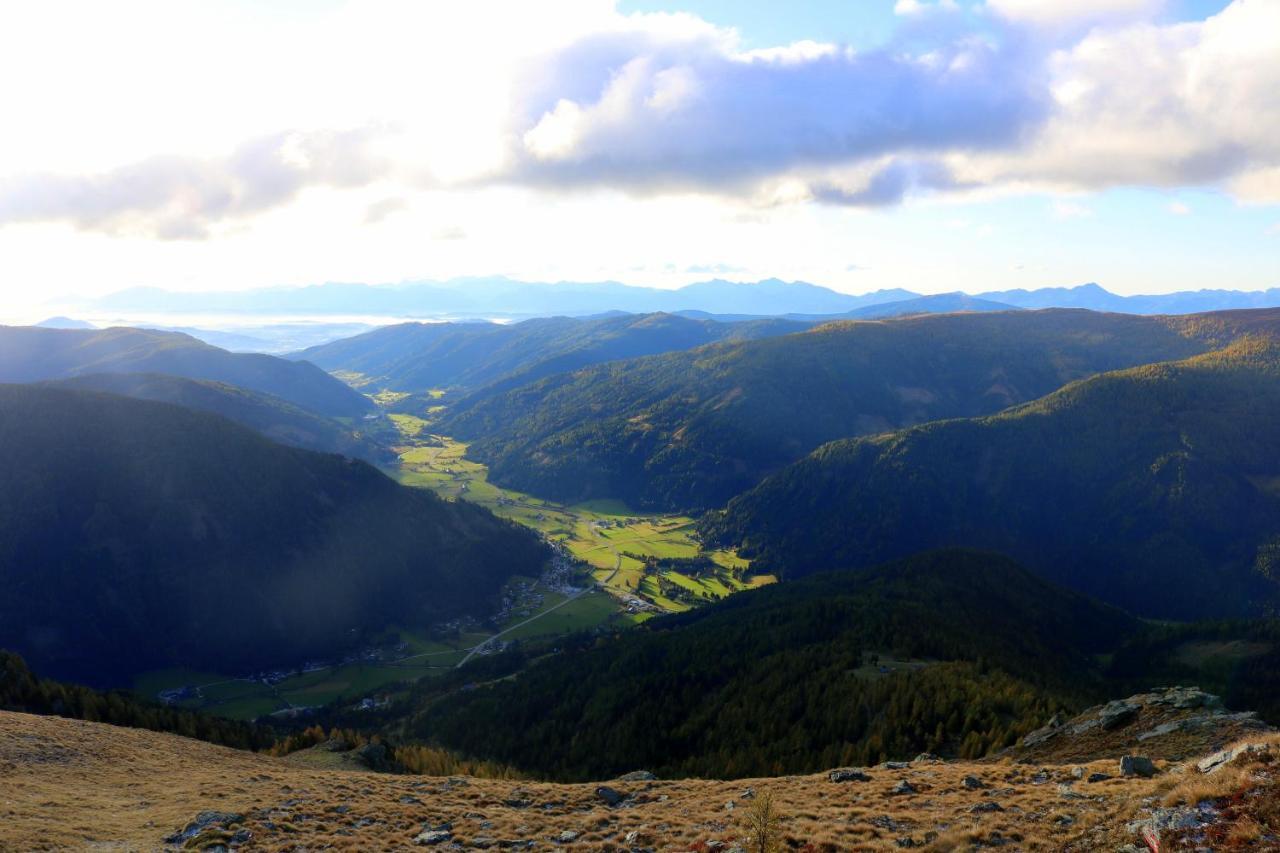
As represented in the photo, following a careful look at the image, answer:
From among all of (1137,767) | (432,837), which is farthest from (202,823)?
(1137,767)

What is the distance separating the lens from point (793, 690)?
11300cm

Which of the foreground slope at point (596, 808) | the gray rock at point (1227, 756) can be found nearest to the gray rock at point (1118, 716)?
the foreground slope at point (596, 808)

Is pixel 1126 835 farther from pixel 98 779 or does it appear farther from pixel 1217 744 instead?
pixel 98 779

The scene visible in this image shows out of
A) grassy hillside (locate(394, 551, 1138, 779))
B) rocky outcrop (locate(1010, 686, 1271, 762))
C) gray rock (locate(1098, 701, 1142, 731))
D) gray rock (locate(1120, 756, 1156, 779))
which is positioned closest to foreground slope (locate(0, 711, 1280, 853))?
gray rock (locate(1120, 756, 1156, 779))

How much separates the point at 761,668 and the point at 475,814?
9519cm

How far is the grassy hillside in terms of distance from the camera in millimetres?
84688

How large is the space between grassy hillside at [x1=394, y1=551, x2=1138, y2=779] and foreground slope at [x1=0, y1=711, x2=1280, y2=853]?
98.9ft

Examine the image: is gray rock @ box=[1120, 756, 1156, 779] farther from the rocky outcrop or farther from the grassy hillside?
the grassy hillside

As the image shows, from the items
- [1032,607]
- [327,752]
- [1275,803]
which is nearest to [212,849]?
[327,752]

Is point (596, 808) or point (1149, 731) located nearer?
point (596, 808)

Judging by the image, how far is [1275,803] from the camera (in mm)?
26766

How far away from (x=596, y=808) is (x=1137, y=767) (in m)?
35.3

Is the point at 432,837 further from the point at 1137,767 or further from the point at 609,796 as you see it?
the point at 1137,767

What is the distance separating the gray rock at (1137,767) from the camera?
3853 cm
